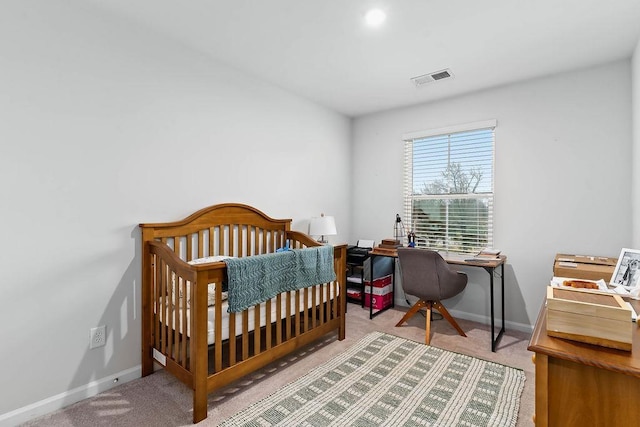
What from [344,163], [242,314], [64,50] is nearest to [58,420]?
[242,314]

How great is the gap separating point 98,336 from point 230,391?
0.90 meters

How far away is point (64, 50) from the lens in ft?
6.03

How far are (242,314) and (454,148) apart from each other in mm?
2778

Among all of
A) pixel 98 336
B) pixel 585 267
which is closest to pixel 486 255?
pixel 585 267

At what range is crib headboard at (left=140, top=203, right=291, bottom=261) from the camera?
228 centimetres

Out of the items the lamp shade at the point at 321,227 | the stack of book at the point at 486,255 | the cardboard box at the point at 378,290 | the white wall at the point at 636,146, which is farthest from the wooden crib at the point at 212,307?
the white wall at the point at 636,146

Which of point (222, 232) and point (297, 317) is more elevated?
point (222, 232)

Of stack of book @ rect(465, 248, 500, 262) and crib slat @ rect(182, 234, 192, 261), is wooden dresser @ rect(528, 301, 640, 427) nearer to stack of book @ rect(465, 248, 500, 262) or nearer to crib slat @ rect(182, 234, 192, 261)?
stack of book @ rect(465, 248, 500, 262)

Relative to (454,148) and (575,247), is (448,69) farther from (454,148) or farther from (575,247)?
(575,247)

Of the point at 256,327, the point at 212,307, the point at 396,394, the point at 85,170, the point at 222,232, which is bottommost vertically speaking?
the point at 396,394

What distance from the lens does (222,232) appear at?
258cm

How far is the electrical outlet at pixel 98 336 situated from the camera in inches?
76.9

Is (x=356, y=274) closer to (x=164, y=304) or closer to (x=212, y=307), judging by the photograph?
(x=212, y=307)

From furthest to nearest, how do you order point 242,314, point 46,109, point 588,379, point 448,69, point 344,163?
point 344,163, point 448,69, point 242,314, point 46,109, point 588,379
